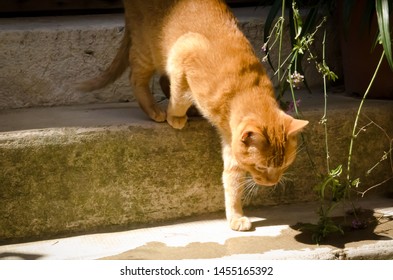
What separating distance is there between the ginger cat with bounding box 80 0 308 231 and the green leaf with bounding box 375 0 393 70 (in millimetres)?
514

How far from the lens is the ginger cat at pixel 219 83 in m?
2.64

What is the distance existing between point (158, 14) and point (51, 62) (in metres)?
0.81

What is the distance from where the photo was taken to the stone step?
2.81 meters

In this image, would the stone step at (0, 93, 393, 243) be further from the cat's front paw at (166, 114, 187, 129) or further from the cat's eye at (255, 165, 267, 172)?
the cat's eye at (255, 165, 267, 172)

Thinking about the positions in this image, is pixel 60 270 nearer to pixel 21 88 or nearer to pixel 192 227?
pixel 192 227

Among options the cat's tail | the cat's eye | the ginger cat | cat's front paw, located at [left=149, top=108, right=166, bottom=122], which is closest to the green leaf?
the ginger cat

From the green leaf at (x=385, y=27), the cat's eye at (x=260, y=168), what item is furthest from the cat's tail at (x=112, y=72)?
the green leaf at (x=385, y=27)

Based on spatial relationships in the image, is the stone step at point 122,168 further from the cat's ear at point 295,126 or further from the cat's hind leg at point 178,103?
the cat's ear at point 295,126

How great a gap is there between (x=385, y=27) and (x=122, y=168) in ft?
4.18

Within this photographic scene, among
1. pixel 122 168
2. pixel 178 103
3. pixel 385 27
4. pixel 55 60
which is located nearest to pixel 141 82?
pixel 178 103

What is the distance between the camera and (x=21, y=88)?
3617mm

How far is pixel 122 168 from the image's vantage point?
2920mm

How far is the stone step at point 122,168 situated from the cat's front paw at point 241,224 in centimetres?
23

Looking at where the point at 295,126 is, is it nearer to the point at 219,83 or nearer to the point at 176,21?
the point at 219,83
